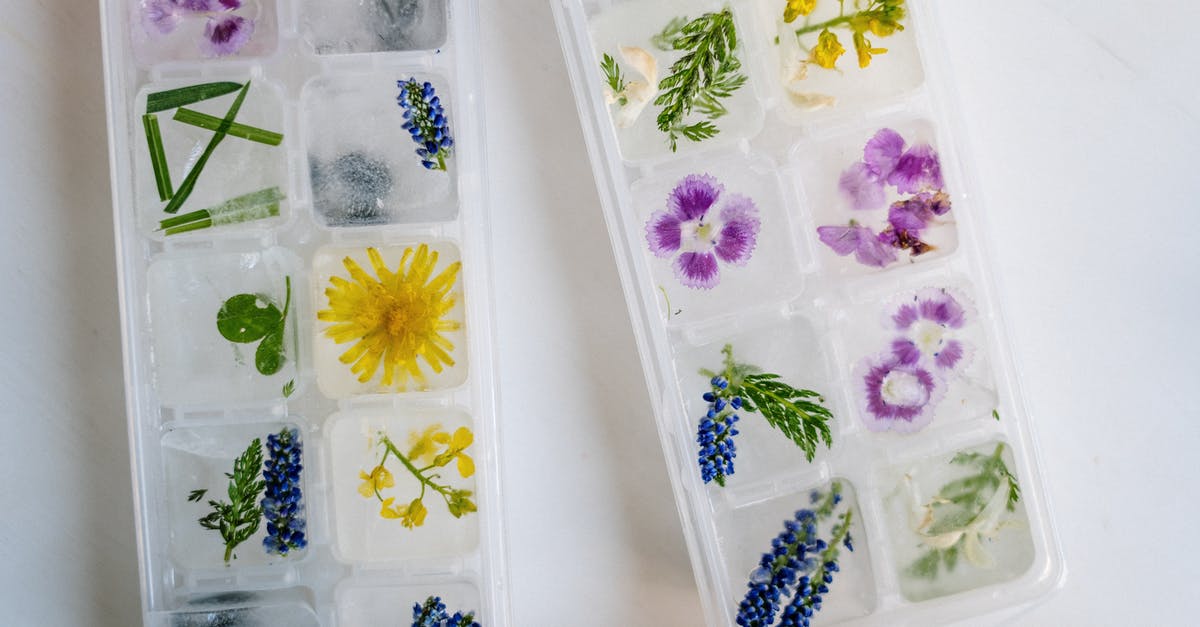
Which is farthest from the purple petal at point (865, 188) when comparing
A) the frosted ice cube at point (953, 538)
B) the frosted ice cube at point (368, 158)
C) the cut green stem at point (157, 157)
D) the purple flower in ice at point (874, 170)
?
the cut green stem at point (157, 157)

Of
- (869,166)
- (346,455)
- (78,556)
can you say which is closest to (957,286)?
(869,166)

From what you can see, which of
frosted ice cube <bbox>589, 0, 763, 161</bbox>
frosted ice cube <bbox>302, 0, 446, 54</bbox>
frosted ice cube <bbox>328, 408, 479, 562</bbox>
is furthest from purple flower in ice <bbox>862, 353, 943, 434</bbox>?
frosted ice cube <bbox>302, 0, 446, 54</bbox>

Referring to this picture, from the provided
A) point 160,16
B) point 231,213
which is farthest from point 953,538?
point 160,16

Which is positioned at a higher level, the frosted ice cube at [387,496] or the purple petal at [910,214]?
the purple petal at [910,214]

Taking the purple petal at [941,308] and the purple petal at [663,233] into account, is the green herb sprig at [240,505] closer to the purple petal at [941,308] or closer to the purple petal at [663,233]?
the purple petal at [663,233]

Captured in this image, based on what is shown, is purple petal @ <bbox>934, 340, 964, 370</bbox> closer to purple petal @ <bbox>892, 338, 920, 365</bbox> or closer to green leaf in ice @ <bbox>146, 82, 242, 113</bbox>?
purple petal @ <bbox>892, 338, 920, 365</bbox>

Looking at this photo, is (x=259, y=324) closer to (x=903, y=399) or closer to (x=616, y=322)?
(x=616, y=322)
